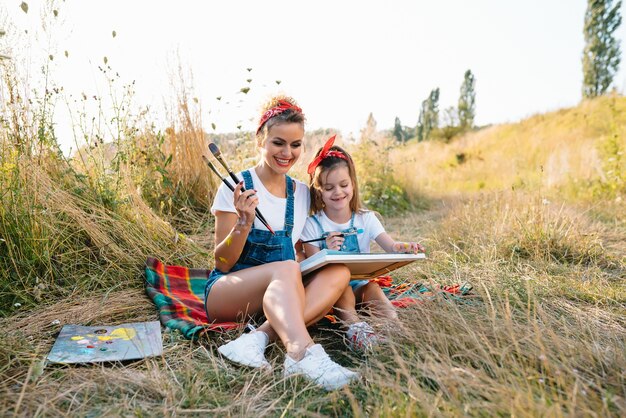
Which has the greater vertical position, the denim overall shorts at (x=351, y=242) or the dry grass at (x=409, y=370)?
the denim overall shorts at (x=351, y=242)

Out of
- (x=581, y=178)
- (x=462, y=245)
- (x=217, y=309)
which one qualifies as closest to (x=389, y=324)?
(x=217, y=309)

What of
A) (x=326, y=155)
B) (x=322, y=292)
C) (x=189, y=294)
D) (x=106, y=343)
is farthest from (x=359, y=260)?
(x=189, y=294)

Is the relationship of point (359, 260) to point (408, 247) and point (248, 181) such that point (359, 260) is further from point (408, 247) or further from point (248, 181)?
A: point (248, 181)

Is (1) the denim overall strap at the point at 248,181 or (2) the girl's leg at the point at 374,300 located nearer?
(2) the girl's leg at the point at 374,300

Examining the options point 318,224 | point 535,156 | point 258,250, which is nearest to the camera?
point 258,250

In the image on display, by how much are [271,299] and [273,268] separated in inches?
5.9

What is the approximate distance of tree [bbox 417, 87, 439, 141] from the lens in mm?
25922

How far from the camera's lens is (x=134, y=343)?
2.10m

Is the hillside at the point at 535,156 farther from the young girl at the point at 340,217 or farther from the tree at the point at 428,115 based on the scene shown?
the tree at the point at 428,115

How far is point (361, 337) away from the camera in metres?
2.11

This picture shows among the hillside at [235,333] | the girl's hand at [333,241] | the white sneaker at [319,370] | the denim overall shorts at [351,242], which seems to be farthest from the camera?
the denim overall shorts at [351,242]

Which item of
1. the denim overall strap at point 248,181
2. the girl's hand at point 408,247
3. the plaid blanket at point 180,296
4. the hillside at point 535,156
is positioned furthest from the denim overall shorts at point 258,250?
the hillside at point 535,156

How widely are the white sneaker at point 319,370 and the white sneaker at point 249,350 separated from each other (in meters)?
0.10

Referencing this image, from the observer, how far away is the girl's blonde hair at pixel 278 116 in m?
2.43
